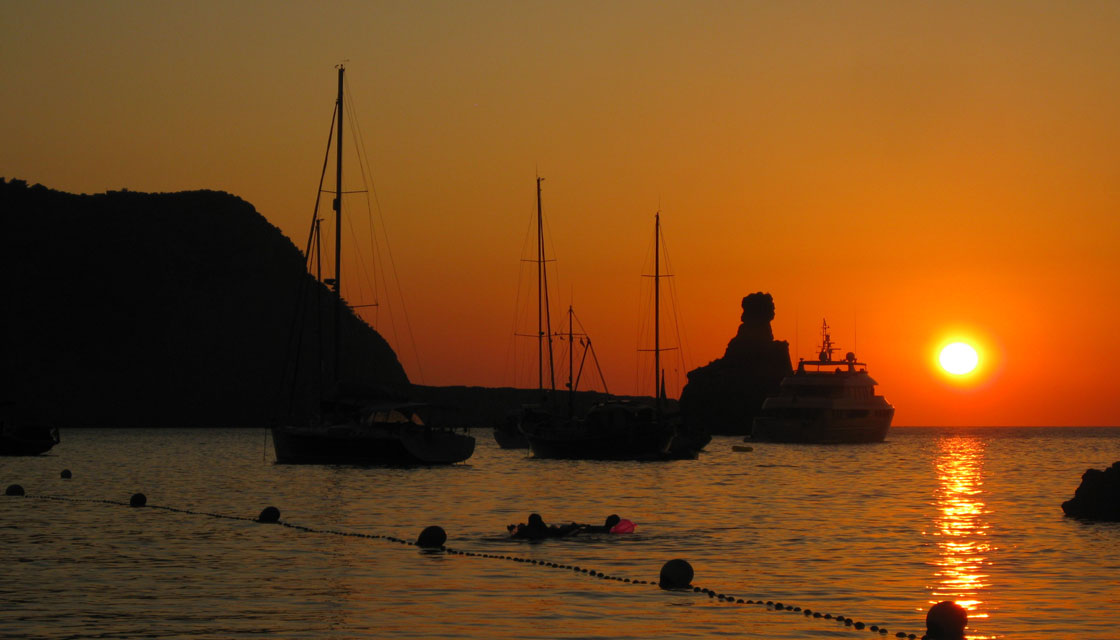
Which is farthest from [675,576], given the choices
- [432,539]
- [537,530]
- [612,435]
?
[612,435]

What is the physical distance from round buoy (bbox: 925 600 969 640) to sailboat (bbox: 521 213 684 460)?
62.7 metres

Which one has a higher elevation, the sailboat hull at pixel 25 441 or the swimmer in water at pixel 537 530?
the sailboat hull at pixel 25 441

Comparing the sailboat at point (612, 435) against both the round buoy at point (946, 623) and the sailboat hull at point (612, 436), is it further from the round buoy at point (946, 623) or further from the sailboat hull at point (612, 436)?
the round buoy at point (946, 623)

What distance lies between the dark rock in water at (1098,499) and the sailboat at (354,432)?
33.3 m

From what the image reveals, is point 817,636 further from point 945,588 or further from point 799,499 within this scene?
point 799,499

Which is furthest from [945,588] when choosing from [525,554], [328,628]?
[328,628]

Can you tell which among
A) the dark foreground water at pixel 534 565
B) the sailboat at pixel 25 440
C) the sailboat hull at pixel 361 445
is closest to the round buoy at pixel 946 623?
the dark foreground water at pixel 534 565

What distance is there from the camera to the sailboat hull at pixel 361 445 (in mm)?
67750

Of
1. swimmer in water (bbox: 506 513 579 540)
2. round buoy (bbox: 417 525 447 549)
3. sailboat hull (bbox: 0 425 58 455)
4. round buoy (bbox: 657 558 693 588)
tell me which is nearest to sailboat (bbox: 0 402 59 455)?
sailboat hull (bbox: 0 425 58 455)

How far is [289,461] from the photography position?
70.6 m

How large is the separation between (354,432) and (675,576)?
44512 mm

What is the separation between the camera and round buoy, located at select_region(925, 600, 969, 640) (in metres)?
19.6

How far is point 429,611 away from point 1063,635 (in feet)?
31.4

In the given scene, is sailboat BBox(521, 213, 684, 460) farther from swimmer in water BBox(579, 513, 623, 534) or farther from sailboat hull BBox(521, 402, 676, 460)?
swimmer in water BBox(579, 513, 623, 534)
